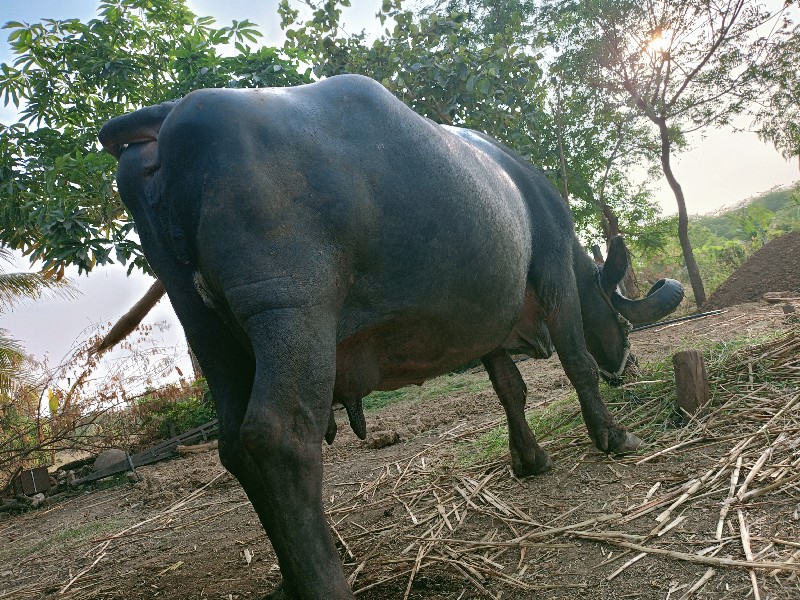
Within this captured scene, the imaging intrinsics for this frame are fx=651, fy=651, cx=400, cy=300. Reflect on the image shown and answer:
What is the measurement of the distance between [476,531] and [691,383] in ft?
5.89

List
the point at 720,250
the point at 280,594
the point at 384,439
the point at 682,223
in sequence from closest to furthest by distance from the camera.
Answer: the point at 280,594, the point at 384,439, the point at 682,223, the point at 720,250

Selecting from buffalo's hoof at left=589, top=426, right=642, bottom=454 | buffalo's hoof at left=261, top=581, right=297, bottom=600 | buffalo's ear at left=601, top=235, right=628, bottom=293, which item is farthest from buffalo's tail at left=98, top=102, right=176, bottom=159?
buffalo's ear at left=601, top=235, right=628, bottom=293

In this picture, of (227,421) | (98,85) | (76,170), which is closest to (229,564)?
(227,421)

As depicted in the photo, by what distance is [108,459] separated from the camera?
29.7ft

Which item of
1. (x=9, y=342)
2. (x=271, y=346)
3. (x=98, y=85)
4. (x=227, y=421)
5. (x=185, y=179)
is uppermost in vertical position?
(x=98, y=85)

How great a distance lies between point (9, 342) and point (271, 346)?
12593mm

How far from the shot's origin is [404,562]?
9.32 ft

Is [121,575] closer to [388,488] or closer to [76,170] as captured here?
[388,488]

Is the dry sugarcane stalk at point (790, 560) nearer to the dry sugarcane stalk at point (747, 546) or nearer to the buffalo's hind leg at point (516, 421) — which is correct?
the dry sugarcane stalk at point (747, 546)

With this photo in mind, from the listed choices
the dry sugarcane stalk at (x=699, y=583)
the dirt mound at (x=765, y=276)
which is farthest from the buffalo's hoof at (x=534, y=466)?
the dirt mound at (x=765, y=276)

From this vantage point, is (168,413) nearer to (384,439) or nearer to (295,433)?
(384,439)

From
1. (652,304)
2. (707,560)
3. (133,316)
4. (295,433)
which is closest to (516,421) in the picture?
(652,304)

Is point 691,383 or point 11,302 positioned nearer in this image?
point 691,383

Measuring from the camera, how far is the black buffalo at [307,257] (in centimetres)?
201
